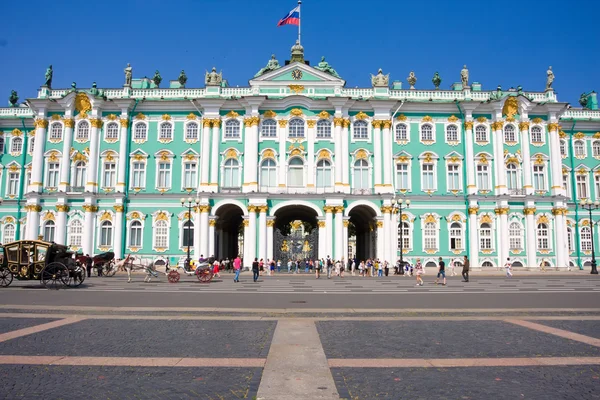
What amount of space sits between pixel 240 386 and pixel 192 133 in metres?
41.6

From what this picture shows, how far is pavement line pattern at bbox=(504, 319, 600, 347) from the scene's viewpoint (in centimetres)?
929

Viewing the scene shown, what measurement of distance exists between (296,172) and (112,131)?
63.2 feet

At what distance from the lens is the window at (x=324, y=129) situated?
4456 cm

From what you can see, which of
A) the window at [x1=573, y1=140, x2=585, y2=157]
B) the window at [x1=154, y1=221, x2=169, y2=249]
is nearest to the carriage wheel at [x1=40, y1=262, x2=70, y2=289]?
the window at [x1=154, y1=221, x2=169, y2=249]

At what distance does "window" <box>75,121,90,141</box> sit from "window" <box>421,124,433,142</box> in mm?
33808

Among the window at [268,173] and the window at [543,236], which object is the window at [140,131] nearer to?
the window at [268,173]

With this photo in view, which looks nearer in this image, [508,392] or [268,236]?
[508,392]

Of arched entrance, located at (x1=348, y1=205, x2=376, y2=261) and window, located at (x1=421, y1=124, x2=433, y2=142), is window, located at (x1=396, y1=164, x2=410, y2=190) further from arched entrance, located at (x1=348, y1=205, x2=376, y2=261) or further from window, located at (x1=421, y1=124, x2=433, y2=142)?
arched entrance, located at (x1=348, y1=205, x2=376, y2=261)

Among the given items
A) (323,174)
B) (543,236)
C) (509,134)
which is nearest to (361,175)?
(323,174)

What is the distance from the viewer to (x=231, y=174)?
44375 millimetres

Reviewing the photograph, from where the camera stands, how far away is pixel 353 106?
44.8 m

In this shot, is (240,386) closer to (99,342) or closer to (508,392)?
(508,392)

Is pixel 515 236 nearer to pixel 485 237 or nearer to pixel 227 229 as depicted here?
pixel 485 237

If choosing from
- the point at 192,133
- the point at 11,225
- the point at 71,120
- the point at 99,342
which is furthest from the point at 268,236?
the point at 99,342
